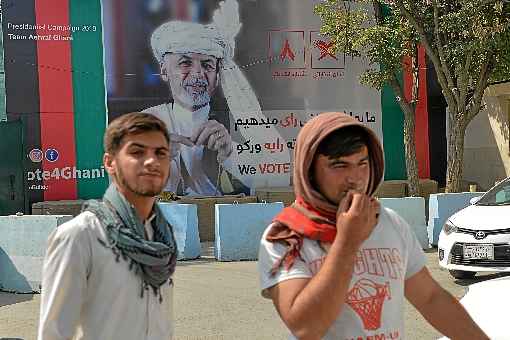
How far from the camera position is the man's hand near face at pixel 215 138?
1611 cm

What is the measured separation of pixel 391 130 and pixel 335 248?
15745mm

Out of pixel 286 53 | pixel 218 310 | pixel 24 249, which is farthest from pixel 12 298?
pixel 286 53

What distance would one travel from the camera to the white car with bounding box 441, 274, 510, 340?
9.95 feet

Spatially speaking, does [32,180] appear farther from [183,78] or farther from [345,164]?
[345,164]

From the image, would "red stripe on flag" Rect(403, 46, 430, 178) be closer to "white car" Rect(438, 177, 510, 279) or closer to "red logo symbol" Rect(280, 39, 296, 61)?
"red logo symbol" Rect(280, 39, 296, 61)

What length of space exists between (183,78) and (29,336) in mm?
10243

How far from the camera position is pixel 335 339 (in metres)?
1.98

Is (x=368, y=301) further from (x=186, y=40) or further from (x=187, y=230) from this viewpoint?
(x=186, y=40)

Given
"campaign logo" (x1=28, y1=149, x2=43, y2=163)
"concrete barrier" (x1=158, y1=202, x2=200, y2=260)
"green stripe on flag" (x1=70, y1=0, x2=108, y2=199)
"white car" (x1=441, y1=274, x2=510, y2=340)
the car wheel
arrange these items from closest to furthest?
"white car" (x1=441, y1=274, x2=510, y2=340) < the car wheel < "concrete barrier" (x1=158, y1=202, x2=200, y2=260) < "campaign logo" (x1=28, y1=149, x2=43, y2=163) < "green stripe on flag" (x1=70, y1=0, x2=108, y2=199)

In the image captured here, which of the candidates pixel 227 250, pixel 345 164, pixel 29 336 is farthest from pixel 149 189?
pixel 227 250

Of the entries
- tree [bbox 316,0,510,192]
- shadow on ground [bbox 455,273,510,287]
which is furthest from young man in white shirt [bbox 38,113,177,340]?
tree [bbox 316,0,510,192]

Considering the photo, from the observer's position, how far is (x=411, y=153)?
15.3 metres

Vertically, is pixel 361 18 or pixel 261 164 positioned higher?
pixel 361 18

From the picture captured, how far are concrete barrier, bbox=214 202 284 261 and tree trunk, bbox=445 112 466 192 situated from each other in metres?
4.86
